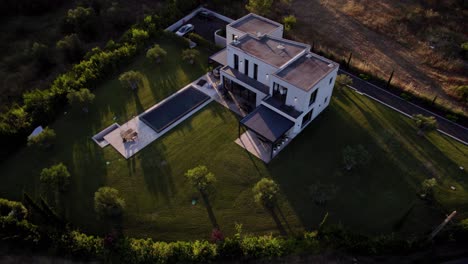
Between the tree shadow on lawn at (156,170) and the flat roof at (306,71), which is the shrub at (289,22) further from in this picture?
the tree shadow on lawn at (156,170)

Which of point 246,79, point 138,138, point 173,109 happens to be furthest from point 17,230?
point 246,79

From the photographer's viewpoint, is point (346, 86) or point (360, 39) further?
point (360, 39)

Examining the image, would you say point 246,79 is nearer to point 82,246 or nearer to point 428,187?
point 428,187

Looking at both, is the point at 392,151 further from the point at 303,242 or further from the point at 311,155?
the point at 303,242

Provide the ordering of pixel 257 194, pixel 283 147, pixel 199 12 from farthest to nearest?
pixel 199 12
pixel 283 147
pixel 257 194

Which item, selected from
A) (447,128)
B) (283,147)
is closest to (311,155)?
(283,147)

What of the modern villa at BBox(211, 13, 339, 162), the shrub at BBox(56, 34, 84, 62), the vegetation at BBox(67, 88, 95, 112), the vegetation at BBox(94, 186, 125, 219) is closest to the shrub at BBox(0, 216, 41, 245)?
the vegetation at BBox(94, 186, 125, 219)

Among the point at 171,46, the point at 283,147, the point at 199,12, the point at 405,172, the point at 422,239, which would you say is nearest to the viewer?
the point at 422,239
